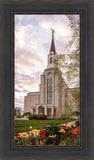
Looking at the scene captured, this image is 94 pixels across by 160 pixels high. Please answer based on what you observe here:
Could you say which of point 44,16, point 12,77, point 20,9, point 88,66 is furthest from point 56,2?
point 12,77

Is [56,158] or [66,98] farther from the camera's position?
[66,98]

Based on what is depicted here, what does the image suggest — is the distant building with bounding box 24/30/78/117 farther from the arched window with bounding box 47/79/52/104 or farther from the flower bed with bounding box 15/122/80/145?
the flower bed with bounding box 15/122/80/145

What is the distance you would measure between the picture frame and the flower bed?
4 centimetres

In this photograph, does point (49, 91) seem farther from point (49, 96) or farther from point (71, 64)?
point (71, 64)

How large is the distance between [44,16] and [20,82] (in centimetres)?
52

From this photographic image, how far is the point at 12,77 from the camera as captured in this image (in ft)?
3.39

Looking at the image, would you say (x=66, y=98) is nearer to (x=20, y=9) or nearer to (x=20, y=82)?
(x=20, y=82)

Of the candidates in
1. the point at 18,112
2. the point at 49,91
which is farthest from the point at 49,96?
the point at 18,112

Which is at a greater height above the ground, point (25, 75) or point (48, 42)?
point (48, 42)

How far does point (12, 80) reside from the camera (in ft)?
3.38

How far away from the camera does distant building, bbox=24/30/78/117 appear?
1.09 metres

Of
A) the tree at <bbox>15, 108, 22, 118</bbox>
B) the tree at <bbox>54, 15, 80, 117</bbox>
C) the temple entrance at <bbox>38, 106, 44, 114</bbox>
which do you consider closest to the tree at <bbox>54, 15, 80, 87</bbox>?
the tree at <bbox>54, 15, 80, 117</bbox>

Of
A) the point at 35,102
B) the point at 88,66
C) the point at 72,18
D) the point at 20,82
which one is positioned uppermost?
the point at 72,18

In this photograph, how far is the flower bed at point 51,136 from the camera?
103cm
